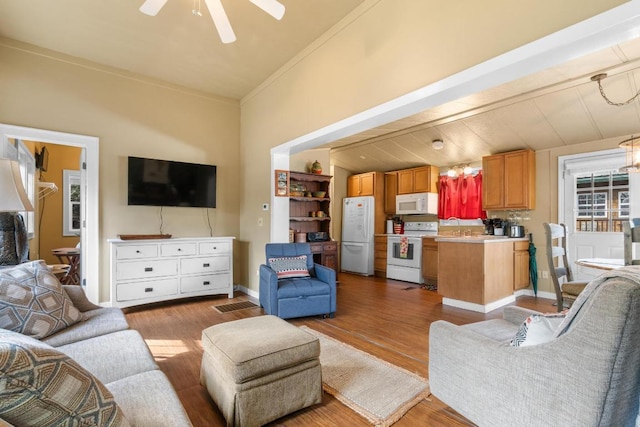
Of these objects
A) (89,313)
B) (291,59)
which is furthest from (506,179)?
(89,313)

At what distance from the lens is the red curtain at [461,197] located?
5449 mm

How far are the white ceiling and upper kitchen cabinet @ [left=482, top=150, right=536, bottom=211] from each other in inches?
6.7

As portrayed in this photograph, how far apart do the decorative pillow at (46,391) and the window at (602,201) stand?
5765 millimetres

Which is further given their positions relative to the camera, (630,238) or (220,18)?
(630,238)

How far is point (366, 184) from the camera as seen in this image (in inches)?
267

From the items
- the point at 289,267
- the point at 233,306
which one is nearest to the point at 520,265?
the point at 289,267

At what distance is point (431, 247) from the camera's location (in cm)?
554

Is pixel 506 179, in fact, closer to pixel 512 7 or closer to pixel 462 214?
pixel 462 214

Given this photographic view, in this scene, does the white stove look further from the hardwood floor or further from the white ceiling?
the white ceiling

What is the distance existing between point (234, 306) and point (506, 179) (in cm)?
453

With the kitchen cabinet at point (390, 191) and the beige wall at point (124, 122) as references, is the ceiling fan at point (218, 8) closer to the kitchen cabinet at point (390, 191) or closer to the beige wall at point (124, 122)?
the beige wall at point (124, 122)

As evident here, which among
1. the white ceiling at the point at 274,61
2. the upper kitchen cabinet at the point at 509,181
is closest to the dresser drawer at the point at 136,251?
the white ceiling at the point at 274,61

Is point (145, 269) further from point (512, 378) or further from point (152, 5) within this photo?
point (512, 378)

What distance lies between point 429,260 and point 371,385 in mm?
3824
